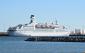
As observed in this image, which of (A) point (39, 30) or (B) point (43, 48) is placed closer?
(B) point (43, 48)

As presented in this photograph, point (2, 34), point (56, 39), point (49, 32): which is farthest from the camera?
point (2, 34)

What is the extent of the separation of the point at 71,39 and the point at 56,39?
4.52 metres

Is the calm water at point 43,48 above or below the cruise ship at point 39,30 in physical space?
below

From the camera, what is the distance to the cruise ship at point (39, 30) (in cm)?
11662

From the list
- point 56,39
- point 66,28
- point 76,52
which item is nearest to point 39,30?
point 66,28

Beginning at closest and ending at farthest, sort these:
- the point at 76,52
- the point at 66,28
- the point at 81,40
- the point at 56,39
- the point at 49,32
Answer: the point at 76,52, the point at 81,40, the point at 56,39, the point at 49,32, the point at 66,28

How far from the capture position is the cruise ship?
383 ft

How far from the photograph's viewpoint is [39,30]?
118 metres

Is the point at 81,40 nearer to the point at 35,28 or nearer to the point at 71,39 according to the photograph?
the point at 71,39

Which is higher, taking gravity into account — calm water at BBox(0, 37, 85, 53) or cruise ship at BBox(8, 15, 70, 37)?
cruise ship at BBox(8, 15, 70, 37)

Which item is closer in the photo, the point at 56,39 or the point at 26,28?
A: the point at 56,39

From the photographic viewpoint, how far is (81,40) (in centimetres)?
7650

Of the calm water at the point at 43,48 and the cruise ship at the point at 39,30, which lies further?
the cruise ship at the point at 39,30

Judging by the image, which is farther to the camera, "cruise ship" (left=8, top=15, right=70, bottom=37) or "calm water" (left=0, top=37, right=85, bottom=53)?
"cruise ship" (left=8, top=15, right=70, bottom=37)
